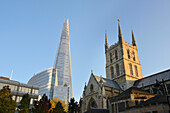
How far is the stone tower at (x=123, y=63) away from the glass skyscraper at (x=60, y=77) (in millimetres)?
83023

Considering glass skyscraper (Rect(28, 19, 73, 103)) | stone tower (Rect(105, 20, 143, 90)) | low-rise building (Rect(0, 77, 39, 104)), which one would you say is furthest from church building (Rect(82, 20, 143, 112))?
glass skyscraper (Rect(28, 19, 73, 103))

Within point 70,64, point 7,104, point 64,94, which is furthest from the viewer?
point 70,64

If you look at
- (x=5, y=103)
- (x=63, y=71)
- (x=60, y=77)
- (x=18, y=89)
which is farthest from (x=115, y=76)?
(x=63, y=71)

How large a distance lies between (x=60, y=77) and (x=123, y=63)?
113 metres

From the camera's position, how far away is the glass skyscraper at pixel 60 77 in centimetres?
13564

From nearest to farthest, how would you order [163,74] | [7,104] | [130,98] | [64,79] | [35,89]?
[7,104] < [130,98] < [163,74] < [35,89] < [64,79]

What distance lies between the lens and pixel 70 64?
176 m

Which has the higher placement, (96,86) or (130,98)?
(96,86)

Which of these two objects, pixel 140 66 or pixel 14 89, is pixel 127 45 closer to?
pixel 140 66

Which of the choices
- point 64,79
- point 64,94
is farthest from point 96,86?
point 64,79

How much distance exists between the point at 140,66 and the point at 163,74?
55.2 ft

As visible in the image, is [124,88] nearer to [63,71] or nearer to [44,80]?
[44,80]

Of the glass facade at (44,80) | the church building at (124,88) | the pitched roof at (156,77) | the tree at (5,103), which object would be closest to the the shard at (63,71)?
the glass facade at (44,80)

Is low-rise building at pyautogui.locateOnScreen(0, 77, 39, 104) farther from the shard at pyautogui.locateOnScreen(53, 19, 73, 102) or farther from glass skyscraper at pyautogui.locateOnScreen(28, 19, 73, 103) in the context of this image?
the shard at pyautogui.locateOnScreen(53, 19, 73, 102)
